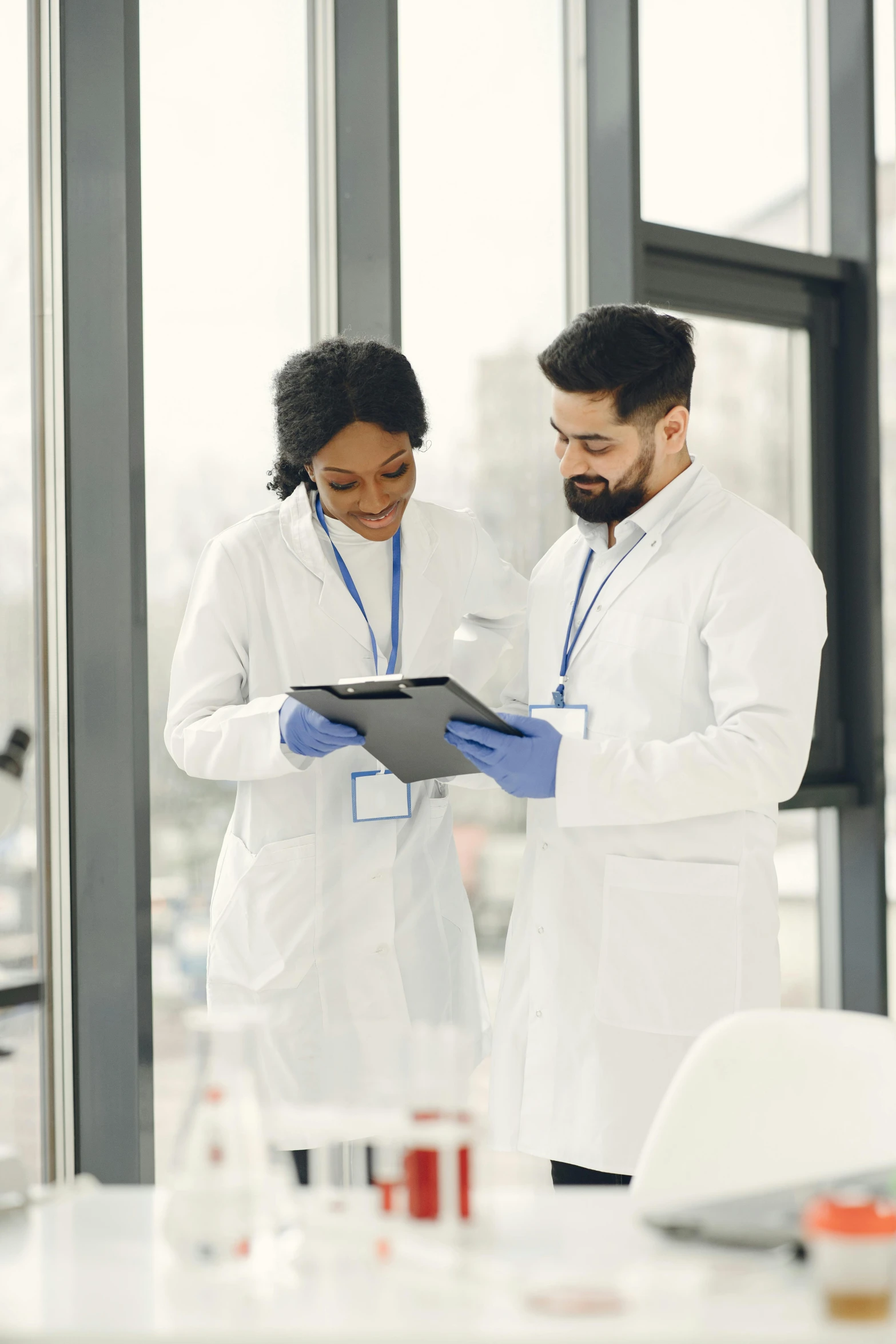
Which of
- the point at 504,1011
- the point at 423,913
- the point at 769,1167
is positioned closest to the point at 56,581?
the point at 423,913

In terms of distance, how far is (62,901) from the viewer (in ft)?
8.12

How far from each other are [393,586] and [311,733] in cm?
35

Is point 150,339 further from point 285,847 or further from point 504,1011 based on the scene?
point 504,1011

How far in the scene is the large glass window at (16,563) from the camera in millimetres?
2428

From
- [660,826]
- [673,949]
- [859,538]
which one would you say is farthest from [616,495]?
[859,538]

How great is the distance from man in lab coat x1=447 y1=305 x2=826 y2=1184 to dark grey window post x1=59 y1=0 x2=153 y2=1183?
0.72 m

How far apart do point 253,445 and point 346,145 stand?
0.70 meters

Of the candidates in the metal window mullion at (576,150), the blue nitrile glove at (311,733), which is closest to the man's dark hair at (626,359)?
the blue nitrile glove at (311,733)

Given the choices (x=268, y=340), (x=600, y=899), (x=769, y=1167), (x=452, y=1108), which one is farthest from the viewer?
(x=268, y=340)

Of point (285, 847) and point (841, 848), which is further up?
point (285, 847)

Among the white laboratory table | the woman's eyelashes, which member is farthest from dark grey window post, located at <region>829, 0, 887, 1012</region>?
the white laboratory table

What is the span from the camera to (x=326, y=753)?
79.4 inches

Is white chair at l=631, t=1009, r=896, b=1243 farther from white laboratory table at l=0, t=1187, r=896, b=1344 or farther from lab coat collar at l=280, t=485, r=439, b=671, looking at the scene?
lab coat collar at l=280, t=485, r=439, b=671

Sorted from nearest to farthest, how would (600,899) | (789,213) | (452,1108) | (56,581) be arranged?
(452,1108) → (600,899) → (56,581) → (789,213)
